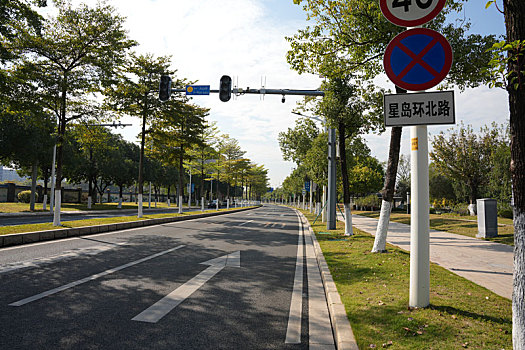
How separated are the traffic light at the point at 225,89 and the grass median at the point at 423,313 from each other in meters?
8.91

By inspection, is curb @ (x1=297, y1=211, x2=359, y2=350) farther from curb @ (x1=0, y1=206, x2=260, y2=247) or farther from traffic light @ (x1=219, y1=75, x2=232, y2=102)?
traffic light @ (x1=219, y1=75, x2=232, y2=102)

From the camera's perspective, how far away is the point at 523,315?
287cm

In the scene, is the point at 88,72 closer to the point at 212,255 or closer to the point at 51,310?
the point at 212,255

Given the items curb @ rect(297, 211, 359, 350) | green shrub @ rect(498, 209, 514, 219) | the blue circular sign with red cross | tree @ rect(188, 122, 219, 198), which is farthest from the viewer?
tree @ rect(188, 122, 219, 198)

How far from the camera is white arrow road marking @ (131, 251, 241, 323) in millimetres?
3936

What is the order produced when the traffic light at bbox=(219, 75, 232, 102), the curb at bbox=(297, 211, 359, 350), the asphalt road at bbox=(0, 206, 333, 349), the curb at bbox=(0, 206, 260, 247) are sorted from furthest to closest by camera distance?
the traffic light at bbox=(219, 75, 232, 102) < the curb at bbox=(0, 206, 260, 247) < the asphalt road at bbox=(0, 206, 333, 349) < the curb at bbox=(297, 211, 359, 350)

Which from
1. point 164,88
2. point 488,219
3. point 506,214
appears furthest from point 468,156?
point 164,88

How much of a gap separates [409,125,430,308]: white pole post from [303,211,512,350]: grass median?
17.8 inches

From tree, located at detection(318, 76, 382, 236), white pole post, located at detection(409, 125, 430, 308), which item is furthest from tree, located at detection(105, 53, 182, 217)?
white pole post, located at detection(409, 125, 430, 308)

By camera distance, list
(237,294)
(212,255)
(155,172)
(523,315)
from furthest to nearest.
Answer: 1. (155,172)
2. (212,255)
3. (237,294)
4. (523,315)

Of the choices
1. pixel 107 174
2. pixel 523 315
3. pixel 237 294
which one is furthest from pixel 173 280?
pixel 107 174

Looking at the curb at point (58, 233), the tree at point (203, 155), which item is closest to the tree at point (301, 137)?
the tree at point (203, 155)

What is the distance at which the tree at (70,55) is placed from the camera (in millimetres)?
12312

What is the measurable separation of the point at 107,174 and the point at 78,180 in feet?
14.9
